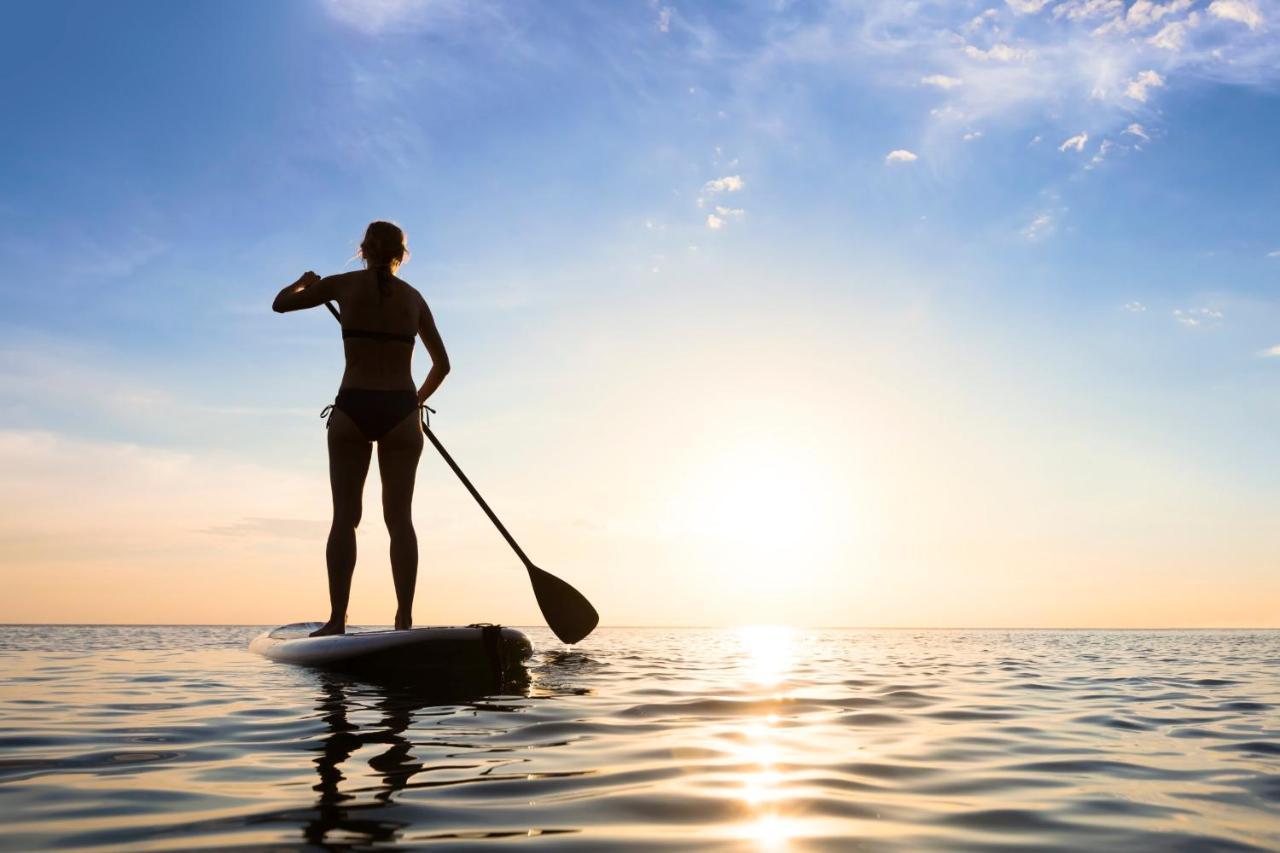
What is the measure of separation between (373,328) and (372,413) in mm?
679

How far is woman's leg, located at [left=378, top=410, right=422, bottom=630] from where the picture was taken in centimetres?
696

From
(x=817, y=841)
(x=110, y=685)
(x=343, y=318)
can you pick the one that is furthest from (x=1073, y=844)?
(x=110, y=685)

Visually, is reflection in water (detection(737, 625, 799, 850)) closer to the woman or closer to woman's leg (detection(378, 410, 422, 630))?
woman's leg (detection(378, 410, 422, 630))

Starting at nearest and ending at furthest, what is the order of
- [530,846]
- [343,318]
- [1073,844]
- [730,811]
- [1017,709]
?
[530,846]
[1073,844]
[730,811]
[1017,709]
[343,318]

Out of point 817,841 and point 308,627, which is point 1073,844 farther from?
point 308,627

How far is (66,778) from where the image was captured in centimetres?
324

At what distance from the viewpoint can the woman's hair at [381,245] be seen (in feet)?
23.7

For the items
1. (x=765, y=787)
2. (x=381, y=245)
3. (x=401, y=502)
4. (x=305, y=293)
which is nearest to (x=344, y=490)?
(x=401, y=502)

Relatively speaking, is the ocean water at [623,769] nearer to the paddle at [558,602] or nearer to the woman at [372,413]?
the woman at [372,413]

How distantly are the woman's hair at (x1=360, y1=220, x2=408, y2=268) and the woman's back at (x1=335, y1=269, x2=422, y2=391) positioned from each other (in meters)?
0.21

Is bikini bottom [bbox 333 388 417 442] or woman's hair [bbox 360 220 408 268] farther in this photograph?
woman's hair [bbox 360 220 408 268]

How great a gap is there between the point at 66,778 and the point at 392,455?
13.0 feet

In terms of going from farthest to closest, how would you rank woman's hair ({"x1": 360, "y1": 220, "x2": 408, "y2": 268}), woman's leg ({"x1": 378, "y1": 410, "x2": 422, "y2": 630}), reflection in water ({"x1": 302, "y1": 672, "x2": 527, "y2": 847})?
1. woman's hair ({"x1": 360, "y1": 220, "x2": 408, "y2": 268})
2. woman's leg ({"x1": 378, "y1": 410, "x2": 422, "y2": 630})
3. reflection in water ({"x1": 302, "y1": 672, "x2": 527, "y2": 847})

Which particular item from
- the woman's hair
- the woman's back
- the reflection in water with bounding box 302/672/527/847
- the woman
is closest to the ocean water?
the reflection in water with bounding box 302/672/527/847
